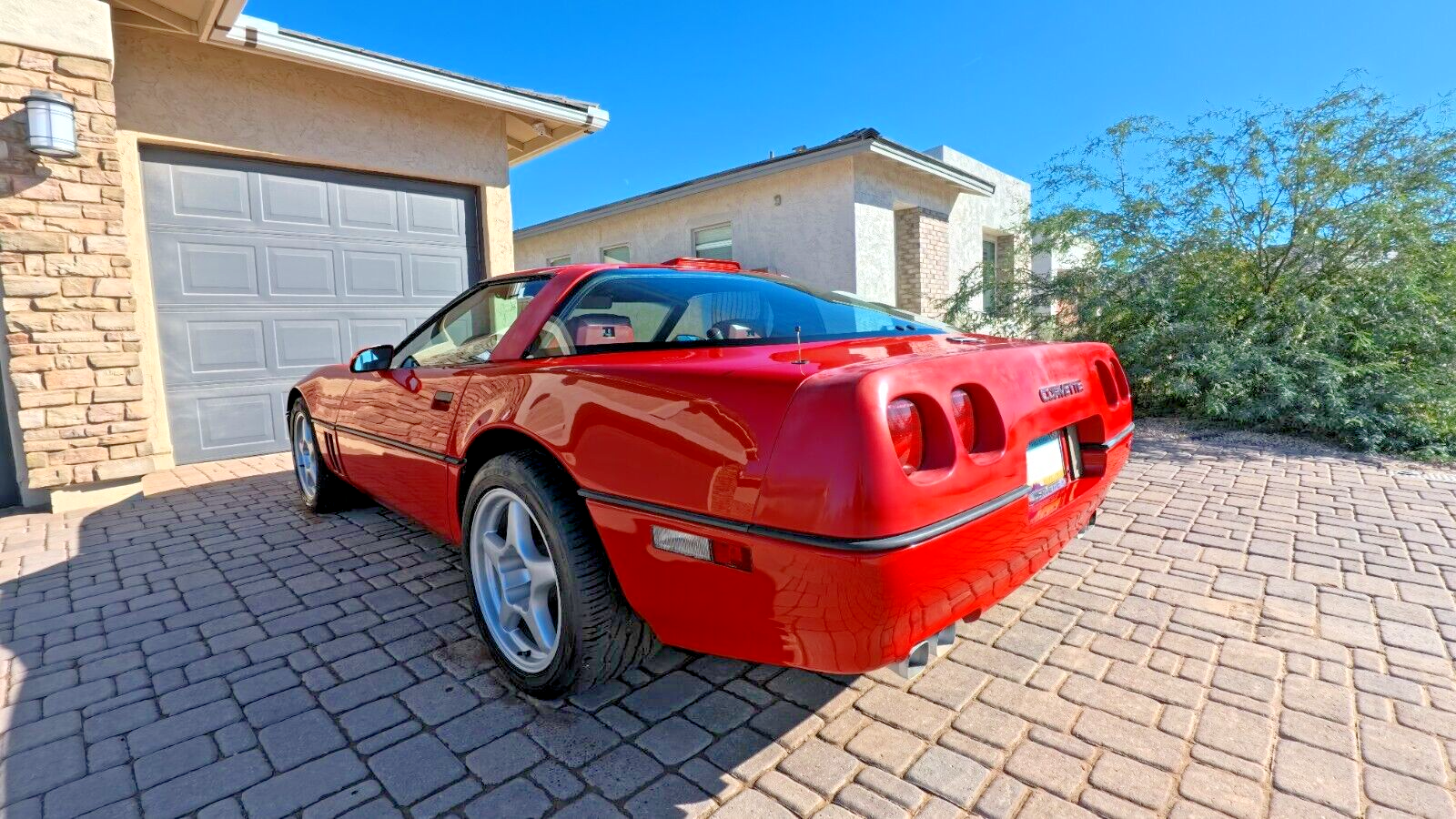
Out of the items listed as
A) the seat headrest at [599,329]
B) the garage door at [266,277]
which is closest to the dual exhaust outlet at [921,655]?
the seat headrest at [599,329]

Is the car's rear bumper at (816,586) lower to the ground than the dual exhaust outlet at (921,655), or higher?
higher

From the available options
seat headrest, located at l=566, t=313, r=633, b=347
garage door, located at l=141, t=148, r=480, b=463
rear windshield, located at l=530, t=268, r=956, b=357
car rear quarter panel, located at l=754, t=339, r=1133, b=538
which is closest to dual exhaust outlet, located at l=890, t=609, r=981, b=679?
car rear quarter panel, located at l=754, t=339, r=1133, b=538

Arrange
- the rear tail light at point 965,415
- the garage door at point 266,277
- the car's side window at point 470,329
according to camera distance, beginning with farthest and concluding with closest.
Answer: the garage door at point 266,277
the car's side window at point 470,329
the rear tail light at point 965,415

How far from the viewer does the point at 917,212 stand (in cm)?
1002

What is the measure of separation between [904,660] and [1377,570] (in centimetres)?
286

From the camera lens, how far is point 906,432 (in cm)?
148

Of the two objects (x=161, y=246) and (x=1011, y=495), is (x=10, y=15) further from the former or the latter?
(x=1011, y=495)

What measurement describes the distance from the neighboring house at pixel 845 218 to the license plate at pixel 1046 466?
7.08m

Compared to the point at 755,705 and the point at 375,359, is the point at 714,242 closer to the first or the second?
the point at 375,359

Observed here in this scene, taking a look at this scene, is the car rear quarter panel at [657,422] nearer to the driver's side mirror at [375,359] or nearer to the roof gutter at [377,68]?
the driver's side mirror at [375,359]

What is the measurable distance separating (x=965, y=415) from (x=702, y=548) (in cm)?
71

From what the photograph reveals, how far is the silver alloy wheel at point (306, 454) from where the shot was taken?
4012mm

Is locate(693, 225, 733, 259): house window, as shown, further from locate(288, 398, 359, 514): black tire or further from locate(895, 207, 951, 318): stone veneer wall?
locate(288, 398, 359, 514): black tire

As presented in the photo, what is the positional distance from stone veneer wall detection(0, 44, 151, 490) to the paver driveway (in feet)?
4.70
